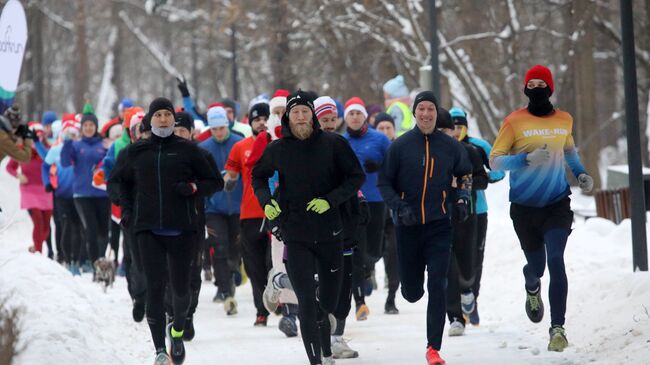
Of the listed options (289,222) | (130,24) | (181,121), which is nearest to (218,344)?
(181,121)

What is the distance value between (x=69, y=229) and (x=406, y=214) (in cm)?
972

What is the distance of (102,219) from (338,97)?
19.3 m

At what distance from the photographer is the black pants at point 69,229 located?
18.0 meters

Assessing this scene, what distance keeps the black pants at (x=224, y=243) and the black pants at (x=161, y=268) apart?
391 centimetres

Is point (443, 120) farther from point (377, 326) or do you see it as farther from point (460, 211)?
point (377, 326)

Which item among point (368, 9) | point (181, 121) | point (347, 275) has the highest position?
point (368, 9)

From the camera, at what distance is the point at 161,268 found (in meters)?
9.59

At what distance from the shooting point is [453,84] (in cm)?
3419

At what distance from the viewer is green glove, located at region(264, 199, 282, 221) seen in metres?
8.84

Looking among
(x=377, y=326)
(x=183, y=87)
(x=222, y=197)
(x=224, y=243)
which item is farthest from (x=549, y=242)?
(x=183, y=87)

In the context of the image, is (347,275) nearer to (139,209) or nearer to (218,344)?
(139,209)

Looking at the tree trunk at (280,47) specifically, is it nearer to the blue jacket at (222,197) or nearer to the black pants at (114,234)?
the black pants at (114,234)

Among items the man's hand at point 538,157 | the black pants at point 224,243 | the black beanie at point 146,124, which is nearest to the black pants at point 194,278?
the black beanie at point 146,124

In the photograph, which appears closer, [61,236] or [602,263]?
[602,263]
